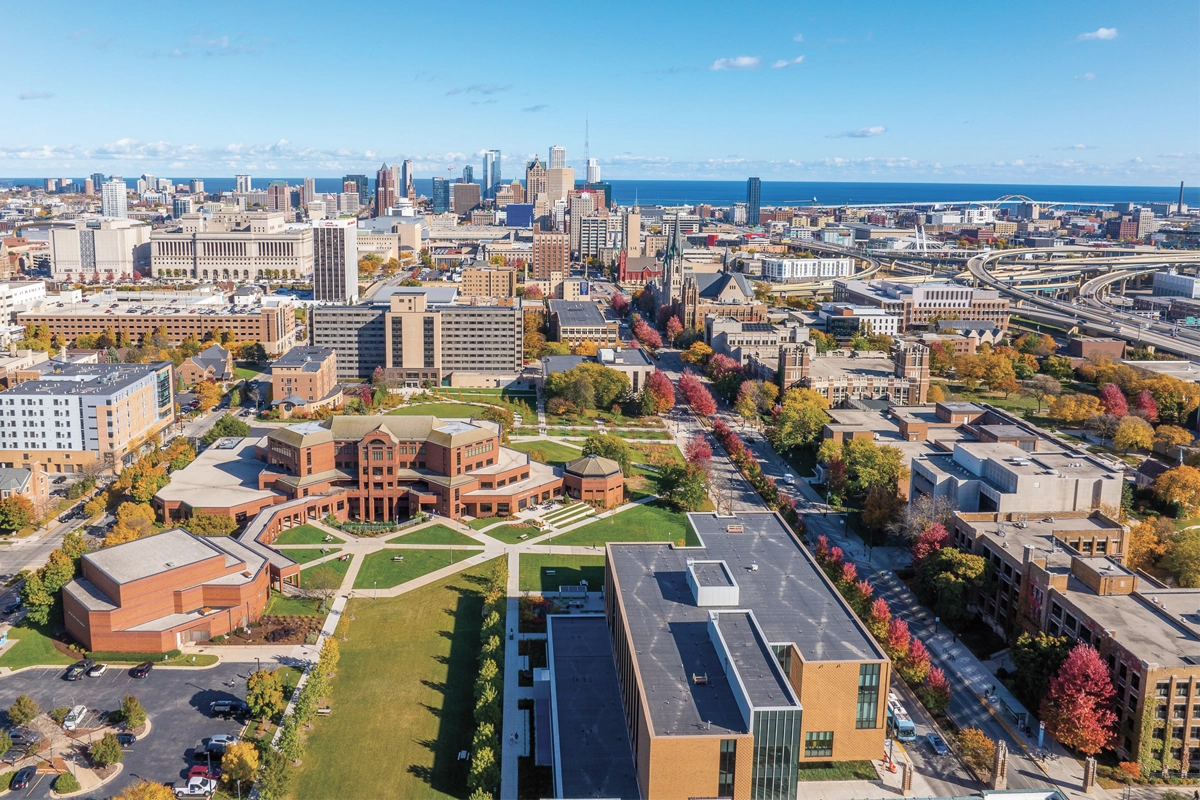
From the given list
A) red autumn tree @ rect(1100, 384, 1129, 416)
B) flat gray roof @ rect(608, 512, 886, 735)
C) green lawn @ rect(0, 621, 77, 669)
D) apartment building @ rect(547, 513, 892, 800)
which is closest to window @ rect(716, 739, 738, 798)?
apartment building @ rect(547, 513, 892, 800)

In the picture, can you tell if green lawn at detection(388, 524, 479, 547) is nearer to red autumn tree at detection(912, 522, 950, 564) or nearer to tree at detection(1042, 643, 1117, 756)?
red autumn tree at detection(912, 522, 950, 564)

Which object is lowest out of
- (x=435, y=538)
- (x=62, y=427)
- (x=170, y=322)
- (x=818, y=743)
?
(x=818, y=743)

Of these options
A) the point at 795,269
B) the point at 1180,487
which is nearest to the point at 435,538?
the point at 1180,487

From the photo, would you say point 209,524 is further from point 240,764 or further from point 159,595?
point 240,764

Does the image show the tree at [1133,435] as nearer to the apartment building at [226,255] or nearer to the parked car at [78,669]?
the parked car at [78,669]

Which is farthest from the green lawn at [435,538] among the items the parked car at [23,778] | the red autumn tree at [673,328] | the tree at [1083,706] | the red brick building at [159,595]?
the red autumn tree at [673,328]
